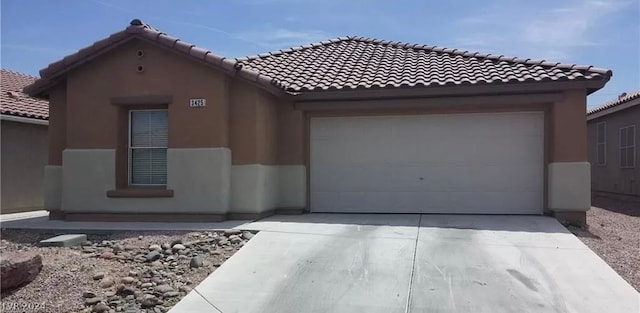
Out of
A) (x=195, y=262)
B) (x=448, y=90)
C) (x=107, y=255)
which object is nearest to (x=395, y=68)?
(x=448, y=90)

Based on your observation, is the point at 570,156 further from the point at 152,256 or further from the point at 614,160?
the point at 614,160

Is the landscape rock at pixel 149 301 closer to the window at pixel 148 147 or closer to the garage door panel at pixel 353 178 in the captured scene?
the window at pixel 148 147

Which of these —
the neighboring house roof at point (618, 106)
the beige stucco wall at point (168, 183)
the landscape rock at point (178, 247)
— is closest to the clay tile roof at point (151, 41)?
the beige stucco wall at point (168, 183)

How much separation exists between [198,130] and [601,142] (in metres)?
16.6

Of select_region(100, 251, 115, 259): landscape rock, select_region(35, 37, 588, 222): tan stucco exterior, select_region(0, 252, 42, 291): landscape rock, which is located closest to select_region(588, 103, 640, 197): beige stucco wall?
select_region(35, 37, 588, 222): tan stucco exterior

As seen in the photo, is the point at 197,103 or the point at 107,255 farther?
the point at 197,103

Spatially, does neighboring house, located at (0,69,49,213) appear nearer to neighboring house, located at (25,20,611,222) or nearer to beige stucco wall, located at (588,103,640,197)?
neighboring house, located at (25,20,611,222)

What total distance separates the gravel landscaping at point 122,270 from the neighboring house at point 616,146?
47.7ft

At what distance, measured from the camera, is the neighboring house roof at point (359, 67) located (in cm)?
1086

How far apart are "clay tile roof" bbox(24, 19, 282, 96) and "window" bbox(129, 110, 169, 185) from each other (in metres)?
1.49

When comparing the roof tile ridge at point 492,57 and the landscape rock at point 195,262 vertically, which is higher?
the roof tile ridge at point 492,57

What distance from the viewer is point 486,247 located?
27.0 ft

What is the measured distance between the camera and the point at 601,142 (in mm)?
20500

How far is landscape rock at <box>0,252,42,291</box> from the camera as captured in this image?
631cm
